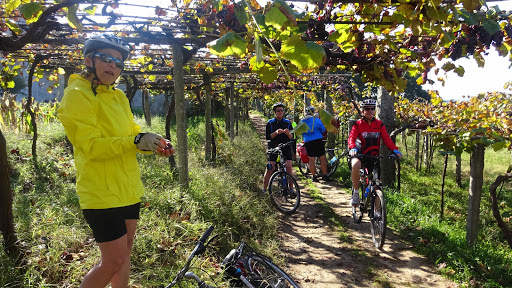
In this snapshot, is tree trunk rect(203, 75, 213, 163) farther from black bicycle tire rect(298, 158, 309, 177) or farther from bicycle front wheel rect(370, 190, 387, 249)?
bicycle front wheel rect(370, 190, 387, 249)

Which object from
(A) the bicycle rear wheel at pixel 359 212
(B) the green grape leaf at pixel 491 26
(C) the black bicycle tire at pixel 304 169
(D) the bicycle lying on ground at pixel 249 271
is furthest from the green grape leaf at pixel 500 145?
(C) the black bicycle tire at pixel 304 169

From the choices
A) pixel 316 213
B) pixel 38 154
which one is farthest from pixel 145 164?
pixel 316 213

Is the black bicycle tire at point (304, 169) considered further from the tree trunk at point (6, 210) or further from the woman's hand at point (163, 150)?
the woman's hand at point (163, 150)

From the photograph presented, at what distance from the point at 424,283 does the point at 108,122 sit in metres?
3.62

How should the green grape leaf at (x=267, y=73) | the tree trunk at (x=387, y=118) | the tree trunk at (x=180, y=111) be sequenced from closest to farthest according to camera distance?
the green grape leaf at (x=267, y=73), the tree trunk at (x=180, y=111), the tree trunk at (x=387, y=118)

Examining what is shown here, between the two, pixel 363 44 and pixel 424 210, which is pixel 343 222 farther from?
pixel 363 44

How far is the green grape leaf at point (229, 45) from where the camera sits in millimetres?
1305

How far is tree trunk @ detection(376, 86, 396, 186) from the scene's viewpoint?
22.6 feet

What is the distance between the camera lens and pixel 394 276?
3670mm

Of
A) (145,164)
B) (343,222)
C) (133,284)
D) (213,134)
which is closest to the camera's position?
(133,284)

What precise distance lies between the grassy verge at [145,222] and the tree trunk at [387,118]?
9.56 ft

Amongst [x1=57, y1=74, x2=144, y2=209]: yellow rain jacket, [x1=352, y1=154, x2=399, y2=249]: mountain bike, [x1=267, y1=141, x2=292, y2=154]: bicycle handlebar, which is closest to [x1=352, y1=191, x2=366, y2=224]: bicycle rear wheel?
[x1=352, y1=154, x2=399, y2=249]: mountain bike

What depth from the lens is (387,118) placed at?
6.89 m

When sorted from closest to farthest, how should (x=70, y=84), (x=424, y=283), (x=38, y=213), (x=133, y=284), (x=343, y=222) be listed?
(x=70, y=84) → (x=133, y=284) → (x=424, y=283) → (x=38, y=213) → (x=343, y=222)
